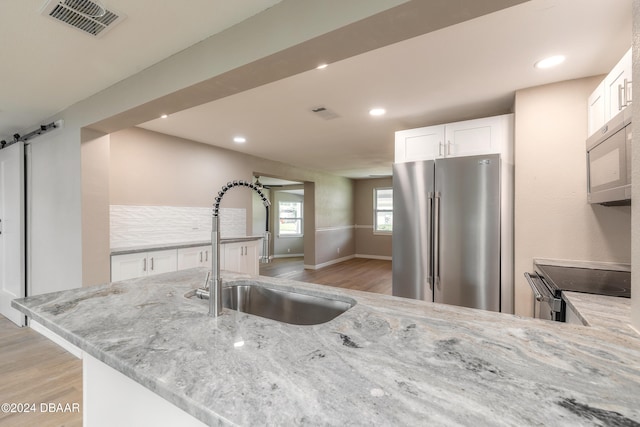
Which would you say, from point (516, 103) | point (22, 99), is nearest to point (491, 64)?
point (516, 103)

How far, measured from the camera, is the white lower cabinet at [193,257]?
3389 millimetres

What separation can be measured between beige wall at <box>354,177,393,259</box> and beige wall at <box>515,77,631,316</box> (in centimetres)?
572

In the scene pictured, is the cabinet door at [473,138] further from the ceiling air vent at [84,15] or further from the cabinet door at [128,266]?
the cabinet door at [128,266]

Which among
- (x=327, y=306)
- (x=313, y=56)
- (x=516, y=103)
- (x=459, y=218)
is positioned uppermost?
(x=516, y=103)

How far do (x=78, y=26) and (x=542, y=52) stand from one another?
8.79 ft

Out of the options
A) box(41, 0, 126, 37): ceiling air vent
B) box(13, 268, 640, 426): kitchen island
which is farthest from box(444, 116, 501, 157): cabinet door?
box(41, 0, 126, 37): ceiling air vent

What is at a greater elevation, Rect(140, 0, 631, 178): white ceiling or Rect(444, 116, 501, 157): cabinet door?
Rect(140, 0, 631, 178): white ceiling

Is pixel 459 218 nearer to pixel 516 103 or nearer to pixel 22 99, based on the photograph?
pixel 516 103

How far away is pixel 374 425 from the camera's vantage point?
1.63 ft

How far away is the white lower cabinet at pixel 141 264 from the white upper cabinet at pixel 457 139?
2787mm

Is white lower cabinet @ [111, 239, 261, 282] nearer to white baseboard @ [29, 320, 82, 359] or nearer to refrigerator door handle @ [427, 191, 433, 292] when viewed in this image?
white baseboard @ [29, 320, 82, 359]

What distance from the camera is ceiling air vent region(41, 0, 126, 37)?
4.37 feet

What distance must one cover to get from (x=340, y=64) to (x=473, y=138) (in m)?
1.46

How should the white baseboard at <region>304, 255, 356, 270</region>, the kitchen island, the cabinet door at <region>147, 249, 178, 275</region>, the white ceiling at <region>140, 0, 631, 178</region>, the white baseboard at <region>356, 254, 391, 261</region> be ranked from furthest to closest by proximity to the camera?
1. the white baseboard at <region>356, 254, 391, 261</region>
2. the white baseboard at <region>304, 255, 356, 270</region>
3. the cabinet door at <region>147, 249, 178, 275</region>
4. the white ceiling at <region>140, 0, 631, 178</region>
5. the kitchen island
